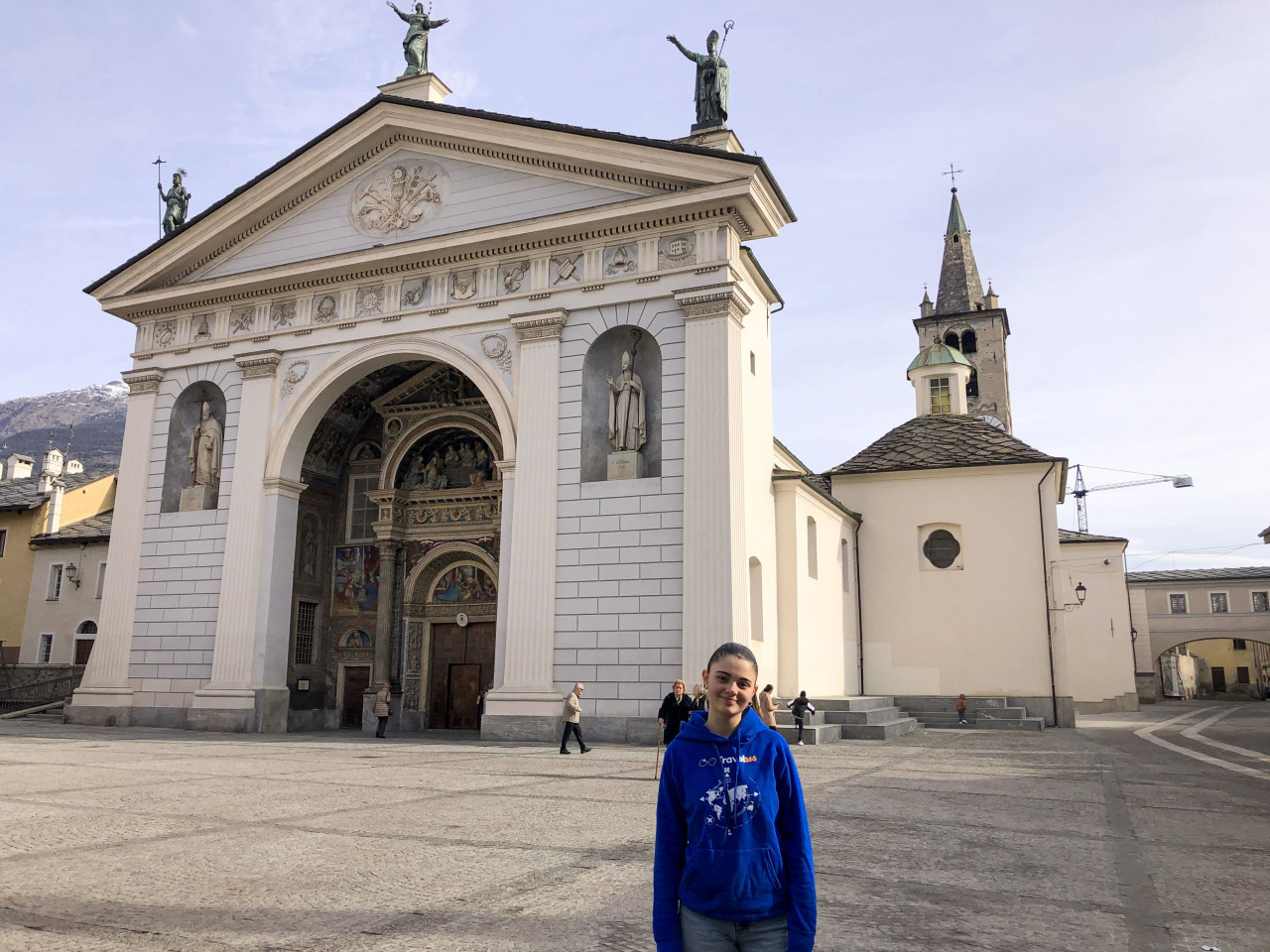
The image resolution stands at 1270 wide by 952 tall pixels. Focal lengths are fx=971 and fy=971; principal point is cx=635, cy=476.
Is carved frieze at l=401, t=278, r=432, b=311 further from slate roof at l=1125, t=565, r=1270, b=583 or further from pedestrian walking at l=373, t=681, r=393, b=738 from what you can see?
slate roof at l=1125, t=565, r=1270, b=583

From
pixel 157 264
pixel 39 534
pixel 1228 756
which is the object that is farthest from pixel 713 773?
pixel 39 534

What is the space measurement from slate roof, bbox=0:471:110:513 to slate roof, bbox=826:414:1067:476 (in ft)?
93.8

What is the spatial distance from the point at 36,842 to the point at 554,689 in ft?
39.9

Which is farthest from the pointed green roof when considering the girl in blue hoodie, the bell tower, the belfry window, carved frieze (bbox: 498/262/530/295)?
the girl in blue hoodie

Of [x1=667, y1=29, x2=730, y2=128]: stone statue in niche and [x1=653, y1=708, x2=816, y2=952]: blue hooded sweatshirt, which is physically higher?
[x1=667, y1=29, x2=730, y2=128]: stone statue in niche

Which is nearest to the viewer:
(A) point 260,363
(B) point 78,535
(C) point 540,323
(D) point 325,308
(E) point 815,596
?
(C) point 540,323

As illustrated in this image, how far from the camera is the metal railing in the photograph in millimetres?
30531

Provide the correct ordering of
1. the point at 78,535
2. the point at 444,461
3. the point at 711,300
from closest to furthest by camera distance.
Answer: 1. the point at 711,300
2. the point at 444,461
3. the point at 78,535

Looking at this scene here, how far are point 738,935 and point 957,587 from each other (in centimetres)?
2607

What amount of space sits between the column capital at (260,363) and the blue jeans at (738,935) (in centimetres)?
2279

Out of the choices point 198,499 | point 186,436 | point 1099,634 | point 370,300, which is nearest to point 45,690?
point 198,499

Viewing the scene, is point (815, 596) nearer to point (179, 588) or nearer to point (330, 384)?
point (330, 384)

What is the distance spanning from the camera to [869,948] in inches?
198

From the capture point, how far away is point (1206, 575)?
6025 centimetres
